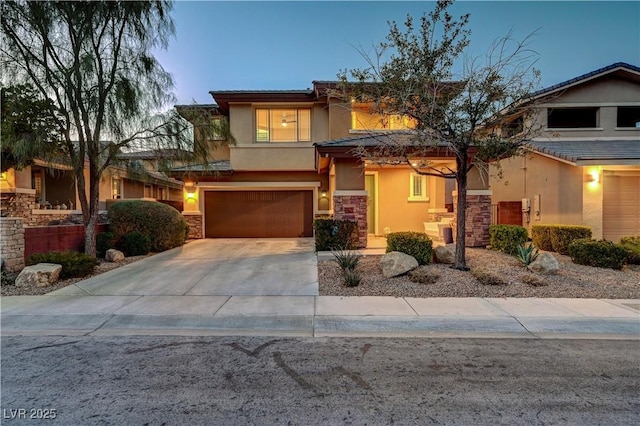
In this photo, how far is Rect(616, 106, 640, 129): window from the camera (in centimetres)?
1440

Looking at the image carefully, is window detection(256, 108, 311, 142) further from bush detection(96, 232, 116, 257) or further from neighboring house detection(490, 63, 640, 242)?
neighboring house detection(490, 63, 640, 242)

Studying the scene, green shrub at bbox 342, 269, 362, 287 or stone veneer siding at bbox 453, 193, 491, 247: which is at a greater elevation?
stone veneer siding at bbox 453, 193, 491, 247

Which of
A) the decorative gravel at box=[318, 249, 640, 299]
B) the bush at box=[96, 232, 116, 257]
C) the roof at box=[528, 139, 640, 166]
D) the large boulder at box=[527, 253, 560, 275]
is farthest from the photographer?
the roof at box=[528, 139, 640, 166]

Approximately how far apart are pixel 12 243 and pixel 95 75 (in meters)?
4.67

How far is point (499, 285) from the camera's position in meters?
7.16

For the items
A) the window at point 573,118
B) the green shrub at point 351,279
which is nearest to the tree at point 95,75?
the green shrub at point 351,279

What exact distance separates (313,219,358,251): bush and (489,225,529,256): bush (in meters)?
4.65

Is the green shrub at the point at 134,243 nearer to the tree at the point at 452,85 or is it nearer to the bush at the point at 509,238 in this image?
the tree at the point at 452,85

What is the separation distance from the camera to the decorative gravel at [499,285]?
6738 millimetres

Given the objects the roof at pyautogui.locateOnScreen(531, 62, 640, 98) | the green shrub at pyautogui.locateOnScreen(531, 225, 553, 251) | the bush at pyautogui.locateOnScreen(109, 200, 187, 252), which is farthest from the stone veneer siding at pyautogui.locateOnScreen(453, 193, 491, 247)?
the bush at pyautogui.locateOnScreen(109, 200, 187, 252)

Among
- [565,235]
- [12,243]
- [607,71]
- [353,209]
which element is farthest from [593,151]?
[12,243]

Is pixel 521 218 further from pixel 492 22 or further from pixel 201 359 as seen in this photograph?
pixel 201 359

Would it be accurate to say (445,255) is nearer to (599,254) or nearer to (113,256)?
(599,254)

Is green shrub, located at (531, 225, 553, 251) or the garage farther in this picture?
the garage
